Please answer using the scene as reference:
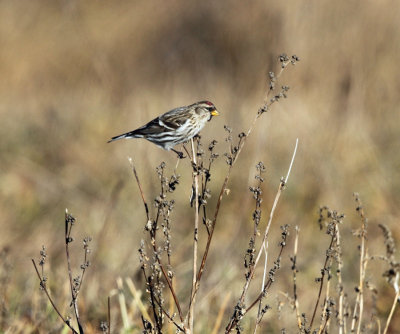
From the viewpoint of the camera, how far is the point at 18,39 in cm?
1373

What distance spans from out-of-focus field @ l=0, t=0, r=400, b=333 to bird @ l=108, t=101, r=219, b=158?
5.8 inches

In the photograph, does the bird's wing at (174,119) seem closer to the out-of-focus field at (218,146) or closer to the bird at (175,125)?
the bird at (175,125)

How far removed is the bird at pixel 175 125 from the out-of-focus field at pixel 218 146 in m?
0.15

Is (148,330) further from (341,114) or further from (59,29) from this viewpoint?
(59,29)

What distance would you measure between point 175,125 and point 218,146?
4.07 metres

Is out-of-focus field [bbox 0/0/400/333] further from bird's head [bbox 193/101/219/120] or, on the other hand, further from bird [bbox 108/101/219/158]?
bird's head [bbox 193/101/219/120]

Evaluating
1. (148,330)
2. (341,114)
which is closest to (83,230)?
(341,114)

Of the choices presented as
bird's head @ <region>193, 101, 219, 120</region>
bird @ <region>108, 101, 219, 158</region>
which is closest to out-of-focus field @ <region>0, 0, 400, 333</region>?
bird @ <region>108, 101, 219, 158</region>

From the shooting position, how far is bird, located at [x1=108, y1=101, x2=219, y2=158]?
11.8 ft

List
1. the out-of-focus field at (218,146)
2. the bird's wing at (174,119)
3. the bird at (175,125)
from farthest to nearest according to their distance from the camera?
the out-of-focus field at (218,146), the bird's wing at (174,119), the bird at (175,125)

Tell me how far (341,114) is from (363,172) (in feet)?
2.25

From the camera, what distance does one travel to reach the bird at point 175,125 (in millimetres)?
3605

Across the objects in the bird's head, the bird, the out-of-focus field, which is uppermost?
the out-of-focus field

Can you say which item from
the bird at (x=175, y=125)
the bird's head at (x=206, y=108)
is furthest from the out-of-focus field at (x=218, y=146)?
the bird's head at (x=206, y=108)
